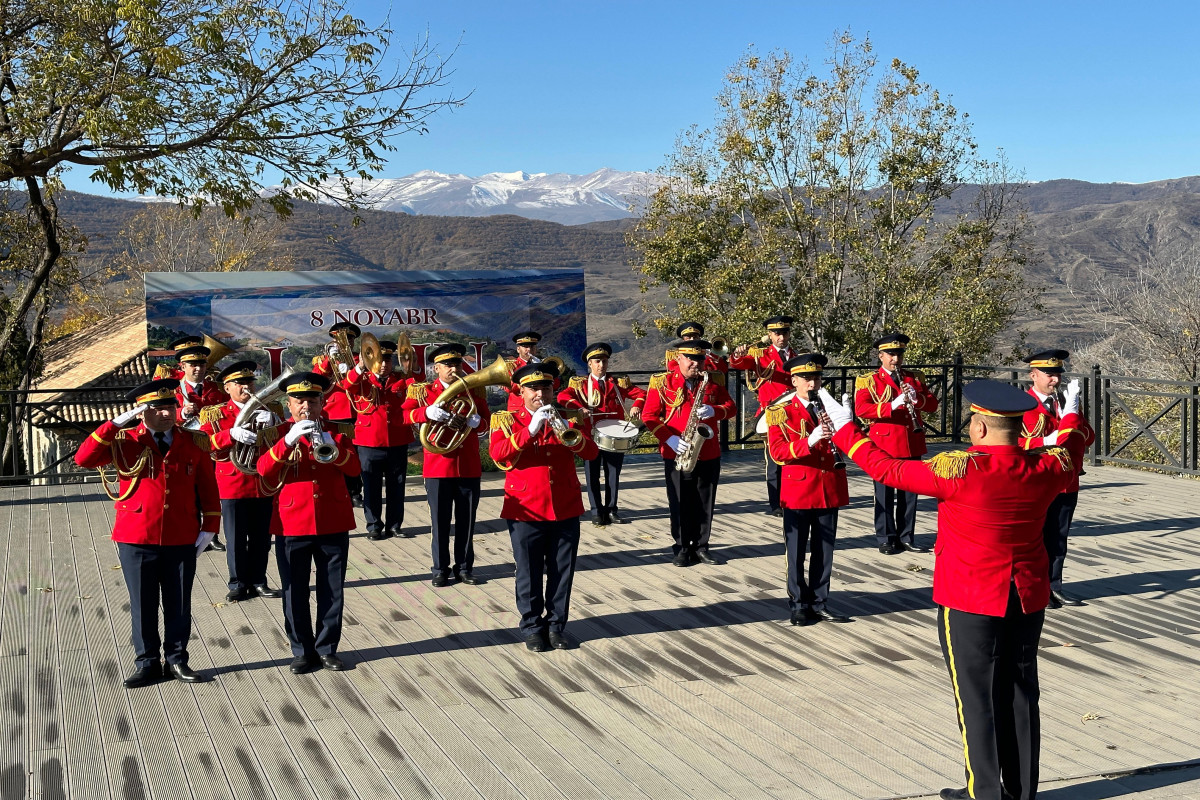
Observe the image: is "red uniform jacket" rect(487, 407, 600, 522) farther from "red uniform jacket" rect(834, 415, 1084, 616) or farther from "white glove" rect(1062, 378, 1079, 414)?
"white glove" rect(1062, 378, 1079, 414)

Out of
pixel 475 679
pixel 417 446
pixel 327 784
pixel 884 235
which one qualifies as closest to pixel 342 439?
pixel 475 679

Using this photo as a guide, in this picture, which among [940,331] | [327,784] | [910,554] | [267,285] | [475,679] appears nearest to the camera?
[327,784]

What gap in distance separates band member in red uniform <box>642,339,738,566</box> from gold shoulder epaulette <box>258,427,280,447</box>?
3.84 metres

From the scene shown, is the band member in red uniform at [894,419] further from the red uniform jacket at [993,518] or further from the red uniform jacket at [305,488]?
the red uniform jacket at [305,488]

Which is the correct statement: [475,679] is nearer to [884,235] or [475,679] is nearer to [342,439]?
[342,439]

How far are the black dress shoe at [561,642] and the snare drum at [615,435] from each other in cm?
165

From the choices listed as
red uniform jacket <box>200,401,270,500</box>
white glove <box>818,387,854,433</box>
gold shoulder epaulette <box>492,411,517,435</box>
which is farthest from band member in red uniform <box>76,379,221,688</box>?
white glove <box>818,387,854,433</box>

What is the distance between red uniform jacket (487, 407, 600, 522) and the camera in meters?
7.21

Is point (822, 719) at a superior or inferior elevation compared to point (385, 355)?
inferior

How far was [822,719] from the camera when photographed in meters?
6.14

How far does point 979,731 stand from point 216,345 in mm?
8542

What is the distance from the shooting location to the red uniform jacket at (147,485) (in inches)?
255

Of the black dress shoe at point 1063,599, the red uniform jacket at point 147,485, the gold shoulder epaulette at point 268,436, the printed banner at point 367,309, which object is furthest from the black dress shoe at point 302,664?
the printed banner at point 367,309

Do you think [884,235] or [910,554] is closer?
[910,554]
